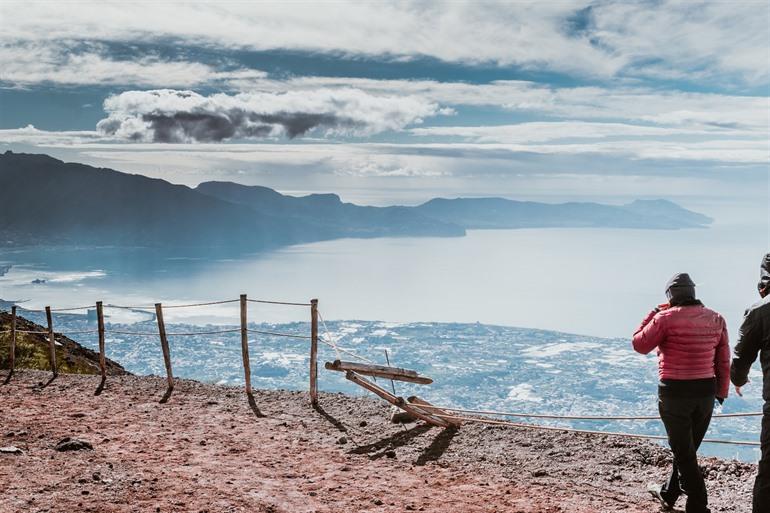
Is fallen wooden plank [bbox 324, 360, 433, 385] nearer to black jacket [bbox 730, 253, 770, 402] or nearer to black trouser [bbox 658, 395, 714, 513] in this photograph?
black trouser [bbox 658, 395, 714, 513]

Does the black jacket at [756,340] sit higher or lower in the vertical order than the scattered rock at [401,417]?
higher

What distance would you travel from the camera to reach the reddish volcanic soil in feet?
22.2

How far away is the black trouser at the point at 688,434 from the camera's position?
5.73 meters

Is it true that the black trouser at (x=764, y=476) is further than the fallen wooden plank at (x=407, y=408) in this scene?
No

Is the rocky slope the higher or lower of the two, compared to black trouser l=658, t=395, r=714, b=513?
lower

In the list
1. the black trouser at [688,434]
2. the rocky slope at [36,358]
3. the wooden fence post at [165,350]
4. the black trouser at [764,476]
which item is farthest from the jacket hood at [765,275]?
the rocky slope at [36,358]

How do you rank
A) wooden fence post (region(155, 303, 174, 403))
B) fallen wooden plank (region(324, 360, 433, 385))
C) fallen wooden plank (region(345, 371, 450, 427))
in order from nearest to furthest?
fallen wooden plank (region(345, 371, 450, 427)) → fallen wooden plank (region(324, 360, 433, 385)) → wooden fence post (region(155, 303, 174, 403))

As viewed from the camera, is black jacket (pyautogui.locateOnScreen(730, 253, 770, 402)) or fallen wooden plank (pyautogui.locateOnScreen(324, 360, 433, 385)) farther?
fallen wooden plank (pyautogui.locateOnScreen(324, 360, 433, 385))

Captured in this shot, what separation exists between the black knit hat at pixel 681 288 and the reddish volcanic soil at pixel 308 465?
228cm

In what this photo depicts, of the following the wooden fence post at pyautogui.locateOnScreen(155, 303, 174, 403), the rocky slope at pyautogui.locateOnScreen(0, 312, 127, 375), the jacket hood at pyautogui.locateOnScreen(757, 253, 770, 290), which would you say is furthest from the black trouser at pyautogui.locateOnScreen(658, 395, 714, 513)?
the rocky slope at pyautogui.locateOnScreen(0, 312, 127, 375)

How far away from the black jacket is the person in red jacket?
34 centimetres

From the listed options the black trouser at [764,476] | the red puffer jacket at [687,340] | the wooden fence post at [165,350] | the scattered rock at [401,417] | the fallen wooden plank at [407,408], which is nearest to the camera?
the black trouser at [764,476]

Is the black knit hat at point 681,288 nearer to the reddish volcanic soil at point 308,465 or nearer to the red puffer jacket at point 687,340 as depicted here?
the red puffer jacket at point 687,340

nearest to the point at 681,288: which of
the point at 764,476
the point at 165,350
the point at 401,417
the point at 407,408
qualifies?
the point at 764,476
